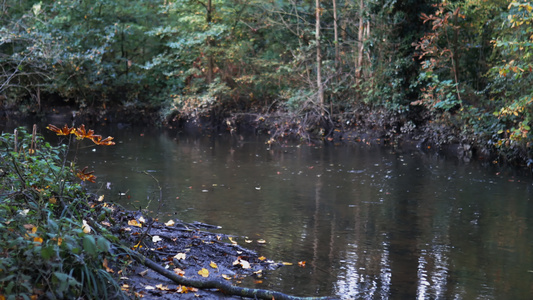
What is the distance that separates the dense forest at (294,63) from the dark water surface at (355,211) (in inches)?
82.0

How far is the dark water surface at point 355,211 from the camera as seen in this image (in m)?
5.49

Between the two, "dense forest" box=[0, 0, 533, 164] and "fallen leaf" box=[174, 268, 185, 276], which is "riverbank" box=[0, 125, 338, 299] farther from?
"dense forest" box=[0, 0, 533, 164]

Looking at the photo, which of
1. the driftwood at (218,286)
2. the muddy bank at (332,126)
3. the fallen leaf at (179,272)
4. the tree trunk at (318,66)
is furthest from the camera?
the tree trunk at (318,66)

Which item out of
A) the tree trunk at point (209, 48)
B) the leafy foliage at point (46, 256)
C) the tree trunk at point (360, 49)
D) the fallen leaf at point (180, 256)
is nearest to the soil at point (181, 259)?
the fallen leaf at point (180, 256)

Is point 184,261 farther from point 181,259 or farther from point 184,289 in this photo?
point 184,289

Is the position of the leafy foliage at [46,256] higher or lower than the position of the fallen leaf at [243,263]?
higher

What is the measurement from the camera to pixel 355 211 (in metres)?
8.51

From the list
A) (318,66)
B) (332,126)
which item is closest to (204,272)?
(332,126)

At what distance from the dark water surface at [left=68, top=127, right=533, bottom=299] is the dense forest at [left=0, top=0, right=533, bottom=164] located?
208 centimetres

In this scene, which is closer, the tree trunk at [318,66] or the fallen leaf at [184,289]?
the fallen leaf at [184,289]

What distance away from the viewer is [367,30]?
1834cm

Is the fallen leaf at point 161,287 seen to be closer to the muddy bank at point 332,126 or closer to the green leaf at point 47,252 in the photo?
the green leaf at point 47,252

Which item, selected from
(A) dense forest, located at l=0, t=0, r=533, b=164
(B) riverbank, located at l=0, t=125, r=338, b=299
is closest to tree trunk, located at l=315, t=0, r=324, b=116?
(A) dense forest, located at l=0, t=0, r=533, b=164

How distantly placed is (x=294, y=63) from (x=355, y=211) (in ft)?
37.0
